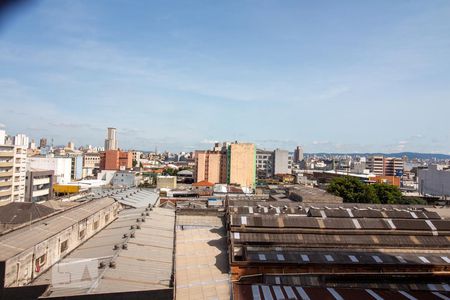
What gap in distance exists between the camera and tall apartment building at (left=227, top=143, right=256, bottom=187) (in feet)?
235

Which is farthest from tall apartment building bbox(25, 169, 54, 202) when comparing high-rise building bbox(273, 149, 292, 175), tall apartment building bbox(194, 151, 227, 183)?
high-rise building bbox(273, 149, 292, 175)

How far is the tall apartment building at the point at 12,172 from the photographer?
44156 mm

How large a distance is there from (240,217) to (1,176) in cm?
3441

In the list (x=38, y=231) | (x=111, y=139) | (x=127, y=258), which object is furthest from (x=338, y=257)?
(x=111, y=139)

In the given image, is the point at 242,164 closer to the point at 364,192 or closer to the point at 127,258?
the point at 364,192

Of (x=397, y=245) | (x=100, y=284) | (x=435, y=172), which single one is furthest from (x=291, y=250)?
(x=435, y=172)

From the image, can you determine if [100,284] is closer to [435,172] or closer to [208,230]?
[208,230]

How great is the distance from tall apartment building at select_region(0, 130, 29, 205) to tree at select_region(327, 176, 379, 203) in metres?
41.4

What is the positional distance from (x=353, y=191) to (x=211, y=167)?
112 feet

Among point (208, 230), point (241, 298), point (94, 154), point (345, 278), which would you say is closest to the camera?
point (241, 298)

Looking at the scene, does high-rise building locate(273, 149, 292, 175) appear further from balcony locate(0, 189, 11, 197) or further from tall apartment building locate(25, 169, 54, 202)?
balcony locate(0, 189, 11, 197)

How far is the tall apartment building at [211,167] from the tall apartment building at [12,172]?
114 feet

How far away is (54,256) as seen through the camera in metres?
16.7

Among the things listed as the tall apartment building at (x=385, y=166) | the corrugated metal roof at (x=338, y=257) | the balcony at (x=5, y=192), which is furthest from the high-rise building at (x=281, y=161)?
the corrugated metal roof at (x=338, y=257)
